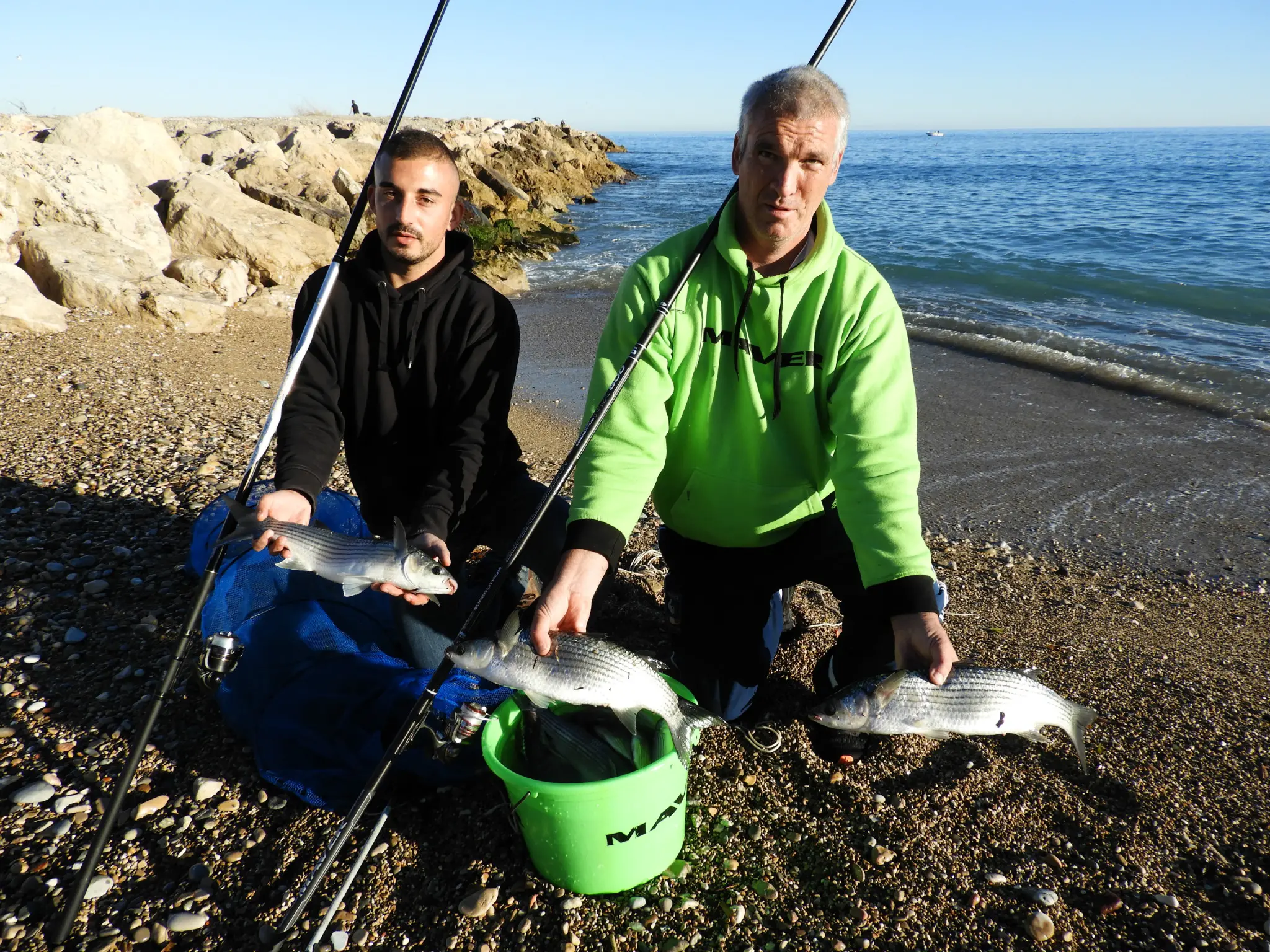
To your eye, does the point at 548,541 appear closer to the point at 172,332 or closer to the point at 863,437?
the point at 863,437

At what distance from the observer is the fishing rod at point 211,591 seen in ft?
9.17

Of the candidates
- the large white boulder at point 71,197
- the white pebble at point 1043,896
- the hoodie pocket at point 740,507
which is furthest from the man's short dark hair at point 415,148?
the large white boulder at point 71,197

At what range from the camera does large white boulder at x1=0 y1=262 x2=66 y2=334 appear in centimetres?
855

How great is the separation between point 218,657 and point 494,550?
1603 mm

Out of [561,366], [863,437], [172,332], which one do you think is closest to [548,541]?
[863,437]

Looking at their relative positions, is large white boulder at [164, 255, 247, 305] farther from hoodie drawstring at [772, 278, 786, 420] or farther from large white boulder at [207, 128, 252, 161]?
large white boulder at [207, 128, 252, 161]

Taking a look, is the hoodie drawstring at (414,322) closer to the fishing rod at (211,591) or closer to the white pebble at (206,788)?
the fishing rod at (211,591)

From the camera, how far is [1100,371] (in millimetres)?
10531

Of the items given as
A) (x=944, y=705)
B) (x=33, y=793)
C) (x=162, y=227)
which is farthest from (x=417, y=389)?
(x=162, y=227)

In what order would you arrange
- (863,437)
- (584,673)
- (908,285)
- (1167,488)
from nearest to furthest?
(584,673) → (863,437) → (1167,488) → (908,285)

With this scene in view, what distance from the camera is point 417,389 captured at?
4301 mm

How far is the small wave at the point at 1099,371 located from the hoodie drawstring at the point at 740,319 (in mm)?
8244

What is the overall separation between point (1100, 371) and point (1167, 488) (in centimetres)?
385

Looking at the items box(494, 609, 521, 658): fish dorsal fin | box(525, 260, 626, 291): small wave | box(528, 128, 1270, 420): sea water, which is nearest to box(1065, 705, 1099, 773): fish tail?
box(494, 609, 521, 658): fish dorsal fin
